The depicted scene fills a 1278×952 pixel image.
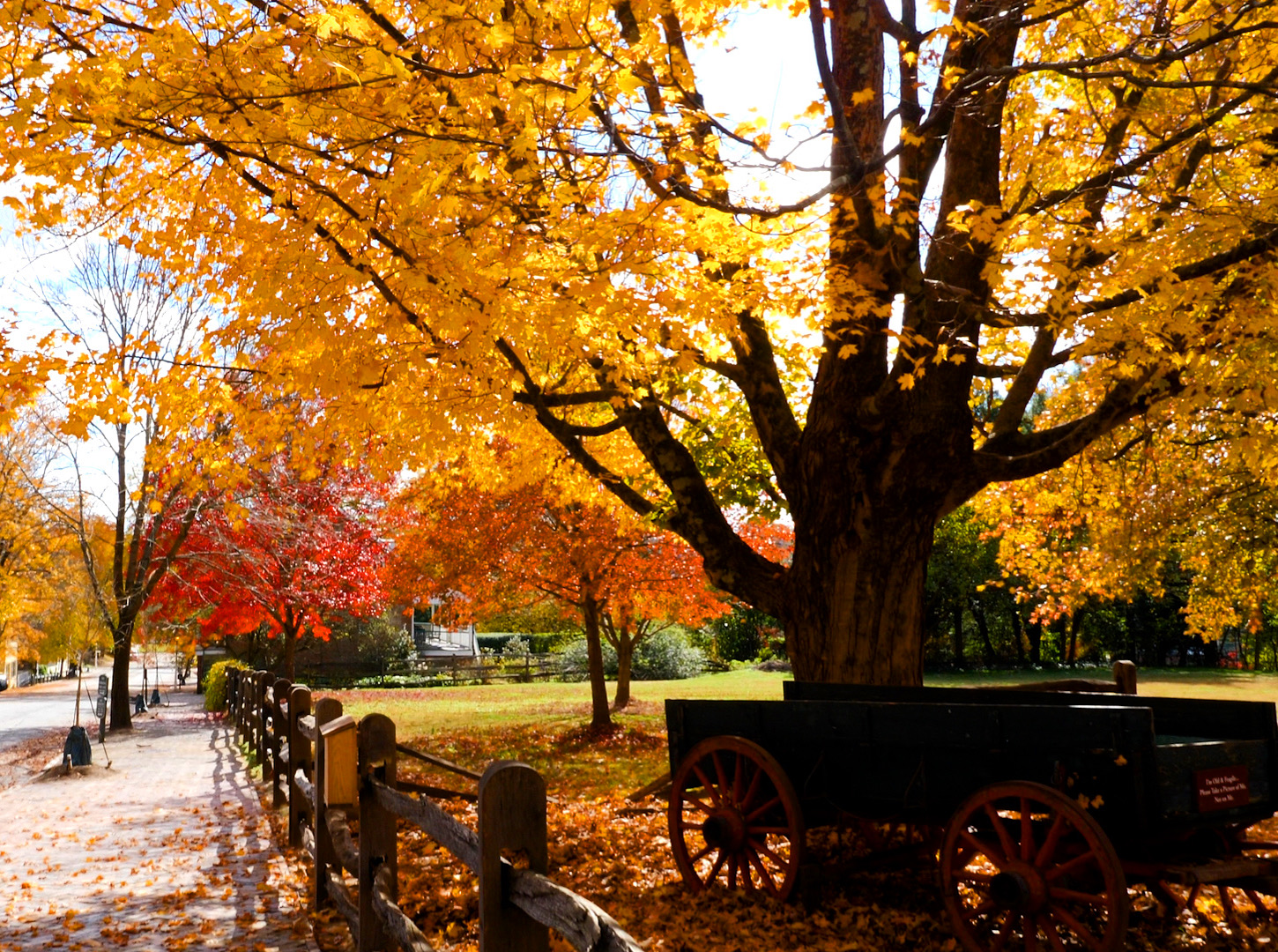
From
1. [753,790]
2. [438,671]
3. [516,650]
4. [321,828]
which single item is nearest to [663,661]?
[516,650]

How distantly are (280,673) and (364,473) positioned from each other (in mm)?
11707

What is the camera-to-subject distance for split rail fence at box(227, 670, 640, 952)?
3197 millimetres

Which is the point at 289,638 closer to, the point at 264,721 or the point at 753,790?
the point at 264,721

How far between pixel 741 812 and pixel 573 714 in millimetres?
18739

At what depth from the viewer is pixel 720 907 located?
6.03m

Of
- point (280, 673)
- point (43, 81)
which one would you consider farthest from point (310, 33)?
point (280, 673)

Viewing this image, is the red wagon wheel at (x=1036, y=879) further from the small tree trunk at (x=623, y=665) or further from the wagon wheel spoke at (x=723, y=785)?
the small tree trunk at (x=623, y=665)

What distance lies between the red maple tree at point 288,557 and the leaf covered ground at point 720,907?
46.6 feet

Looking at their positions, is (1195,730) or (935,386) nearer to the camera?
(1195,730)

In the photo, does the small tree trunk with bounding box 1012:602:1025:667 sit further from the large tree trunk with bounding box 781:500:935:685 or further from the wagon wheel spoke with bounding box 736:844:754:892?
A: the wagon wheel spoke with bounding box 736:844:754:892

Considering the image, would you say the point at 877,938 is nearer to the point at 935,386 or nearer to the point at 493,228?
the point at 935,386

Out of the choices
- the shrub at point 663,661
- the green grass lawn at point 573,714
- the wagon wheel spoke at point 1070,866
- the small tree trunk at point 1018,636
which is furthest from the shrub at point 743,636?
the wagon wheel spoke at point 1070,866

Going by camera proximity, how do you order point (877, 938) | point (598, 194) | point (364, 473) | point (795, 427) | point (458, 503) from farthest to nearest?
point (364, 473), point (458, 503), point (795, 427), point (598, 194), point (877, 938)

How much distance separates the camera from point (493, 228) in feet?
23.2
